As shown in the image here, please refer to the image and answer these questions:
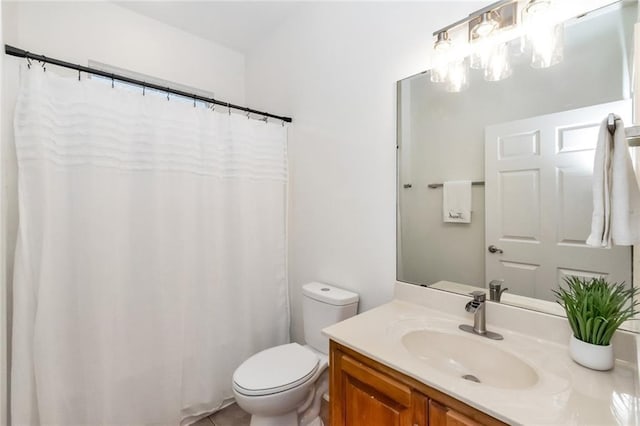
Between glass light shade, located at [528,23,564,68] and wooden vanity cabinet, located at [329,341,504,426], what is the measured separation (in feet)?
4.00

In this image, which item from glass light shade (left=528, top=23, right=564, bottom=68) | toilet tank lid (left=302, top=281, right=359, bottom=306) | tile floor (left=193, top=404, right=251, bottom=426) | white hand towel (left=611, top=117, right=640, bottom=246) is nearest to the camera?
white hand towel (left=611, top=117, right=640, bottom=246)

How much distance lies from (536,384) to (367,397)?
1.69 feet

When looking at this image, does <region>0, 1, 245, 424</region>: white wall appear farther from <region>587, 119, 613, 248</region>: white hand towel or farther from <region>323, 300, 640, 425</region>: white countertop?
<region>587, 119, 613, 248</region>: white hand towel

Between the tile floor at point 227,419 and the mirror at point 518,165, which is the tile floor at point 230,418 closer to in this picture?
the tile floor at point 227,419

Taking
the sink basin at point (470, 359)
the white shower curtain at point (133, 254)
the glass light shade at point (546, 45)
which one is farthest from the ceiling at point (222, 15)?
the sink basin at point (470, 359)

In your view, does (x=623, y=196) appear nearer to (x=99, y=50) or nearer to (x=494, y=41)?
(x=494, y=41)

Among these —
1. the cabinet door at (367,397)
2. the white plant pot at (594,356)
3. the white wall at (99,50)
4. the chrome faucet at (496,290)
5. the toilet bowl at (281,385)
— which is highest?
the white wall at (99,50)

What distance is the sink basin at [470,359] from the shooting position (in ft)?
3.09

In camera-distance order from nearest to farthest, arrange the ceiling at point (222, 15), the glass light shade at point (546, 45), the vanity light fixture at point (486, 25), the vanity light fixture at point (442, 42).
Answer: the glass light shade at point (546, 45)
the vanity light fixture at point (486, 25)
the vanity light fixture at point (442, 42)
the ceiling at point (222, 15)

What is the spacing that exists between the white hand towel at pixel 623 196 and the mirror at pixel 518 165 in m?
0.19

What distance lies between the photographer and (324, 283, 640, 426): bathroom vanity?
71cm

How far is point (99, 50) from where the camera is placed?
6.28 feet

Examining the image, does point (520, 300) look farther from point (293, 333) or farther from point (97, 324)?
point (97, 324)

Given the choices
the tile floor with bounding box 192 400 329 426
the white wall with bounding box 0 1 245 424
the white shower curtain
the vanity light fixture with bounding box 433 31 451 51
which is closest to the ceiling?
the white wall with bounding box 0 1 245 424
